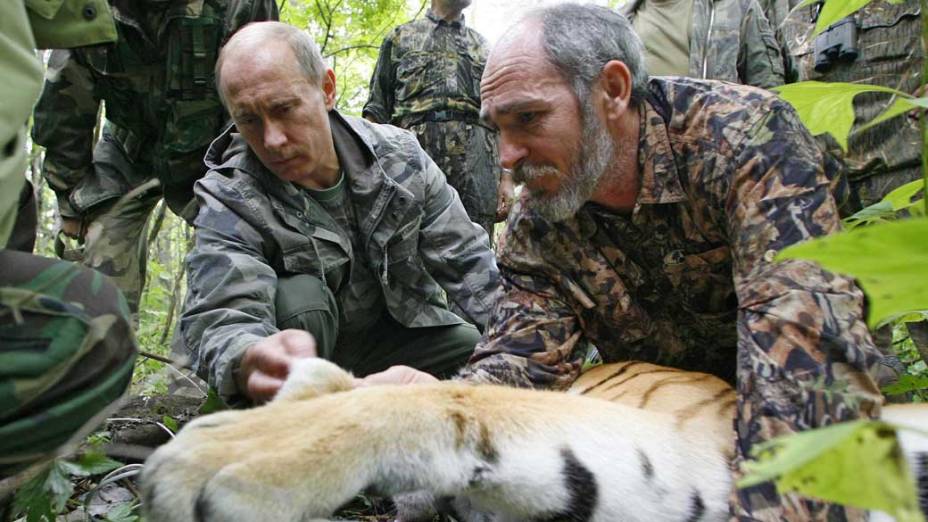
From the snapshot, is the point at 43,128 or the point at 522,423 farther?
the point at 43,128

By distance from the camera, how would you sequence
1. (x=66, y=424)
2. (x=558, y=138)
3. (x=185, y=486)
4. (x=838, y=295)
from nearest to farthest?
(x=185, y=486), (x=66, y=424), (x=838, y=295), (x=558, y=138)

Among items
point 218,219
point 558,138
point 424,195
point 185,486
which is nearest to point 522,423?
point 185,486

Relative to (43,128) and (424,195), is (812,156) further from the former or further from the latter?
(43,128)

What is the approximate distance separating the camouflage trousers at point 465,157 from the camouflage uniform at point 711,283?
10.9ft

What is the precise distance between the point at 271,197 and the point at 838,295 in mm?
2089

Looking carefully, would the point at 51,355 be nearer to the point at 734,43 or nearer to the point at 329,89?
the point at 329,89

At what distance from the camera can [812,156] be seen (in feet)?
6.61

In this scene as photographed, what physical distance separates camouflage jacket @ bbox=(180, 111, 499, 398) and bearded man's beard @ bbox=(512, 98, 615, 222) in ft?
2.79

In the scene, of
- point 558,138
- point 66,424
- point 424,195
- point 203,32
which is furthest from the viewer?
point 203,32

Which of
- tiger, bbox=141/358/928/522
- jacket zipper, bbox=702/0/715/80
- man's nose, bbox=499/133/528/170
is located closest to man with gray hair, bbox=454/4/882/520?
man's nose, bbox=499/133/528/170

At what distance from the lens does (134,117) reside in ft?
14.0

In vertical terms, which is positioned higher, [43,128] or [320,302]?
[43,128]

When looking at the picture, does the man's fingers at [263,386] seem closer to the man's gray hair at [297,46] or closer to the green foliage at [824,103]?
the green foliage at [824,103]

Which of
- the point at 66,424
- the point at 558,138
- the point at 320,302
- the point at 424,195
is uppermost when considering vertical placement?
the point at 558,138
